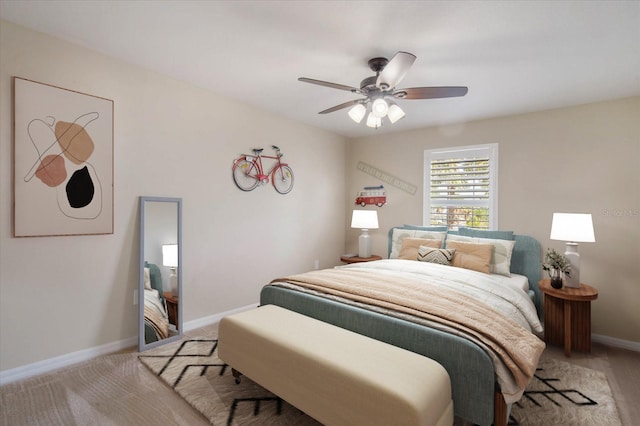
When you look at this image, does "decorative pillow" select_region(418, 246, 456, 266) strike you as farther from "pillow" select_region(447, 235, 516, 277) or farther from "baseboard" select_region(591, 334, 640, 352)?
"baseboard" select_region(591, 334, 640, 352)

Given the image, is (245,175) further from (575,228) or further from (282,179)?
(575,228)

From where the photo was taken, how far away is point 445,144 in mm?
4238

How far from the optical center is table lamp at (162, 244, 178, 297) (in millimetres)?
3020

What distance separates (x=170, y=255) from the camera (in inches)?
120

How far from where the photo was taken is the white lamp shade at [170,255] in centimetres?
301

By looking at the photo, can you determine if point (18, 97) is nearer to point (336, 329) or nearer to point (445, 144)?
point (336, 329)

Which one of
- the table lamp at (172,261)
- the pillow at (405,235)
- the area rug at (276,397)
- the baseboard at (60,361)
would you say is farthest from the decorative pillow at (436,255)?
the baseboard at (60,361)

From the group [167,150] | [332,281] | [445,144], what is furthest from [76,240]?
[445,144]

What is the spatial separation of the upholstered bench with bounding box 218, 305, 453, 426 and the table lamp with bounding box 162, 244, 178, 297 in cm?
116

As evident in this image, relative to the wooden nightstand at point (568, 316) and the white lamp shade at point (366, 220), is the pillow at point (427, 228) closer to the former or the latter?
the white lamp shade at point (366, 220)

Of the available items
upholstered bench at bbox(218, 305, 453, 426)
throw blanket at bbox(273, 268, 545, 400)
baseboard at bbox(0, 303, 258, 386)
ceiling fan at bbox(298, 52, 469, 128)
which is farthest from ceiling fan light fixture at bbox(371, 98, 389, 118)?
baseboard at bbox(0, 303, 258, 386)

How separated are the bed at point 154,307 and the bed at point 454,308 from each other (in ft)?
3.32

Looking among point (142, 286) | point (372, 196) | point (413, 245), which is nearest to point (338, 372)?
point (142, 286)

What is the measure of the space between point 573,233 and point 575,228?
0.05 meters
